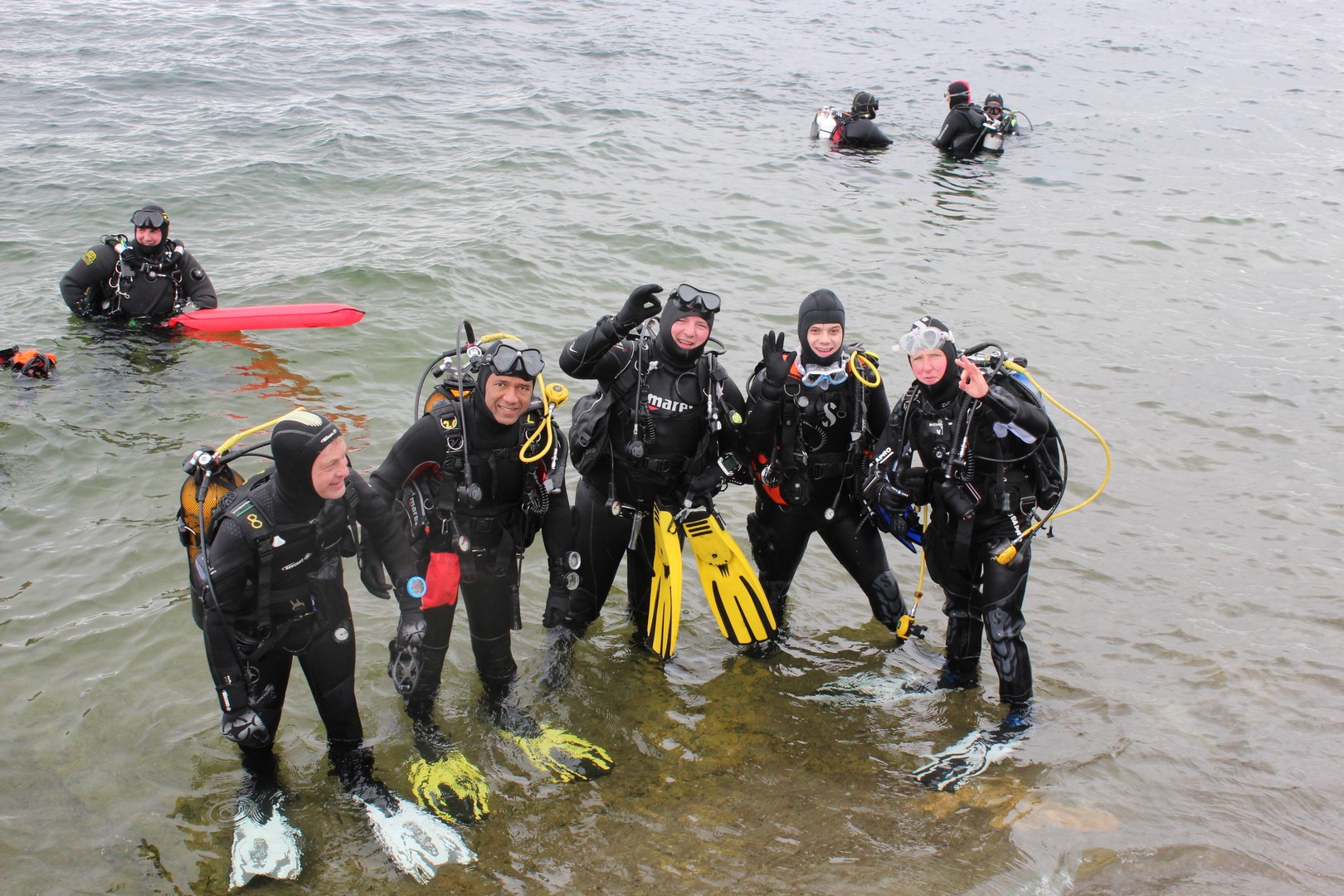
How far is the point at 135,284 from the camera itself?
8805mm

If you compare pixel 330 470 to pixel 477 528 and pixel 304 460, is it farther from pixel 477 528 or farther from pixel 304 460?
pixel 477 528

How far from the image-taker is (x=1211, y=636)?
19.2 feet

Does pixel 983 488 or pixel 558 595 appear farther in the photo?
pixel 558 595

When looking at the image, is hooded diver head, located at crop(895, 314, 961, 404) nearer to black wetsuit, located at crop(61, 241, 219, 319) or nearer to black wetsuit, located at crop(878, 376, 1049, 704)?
black wetsuit, located at crop(878, 376, 1049, 704)

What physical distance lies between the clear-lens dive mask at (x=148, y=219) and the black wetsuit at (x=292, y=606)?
18.7ft

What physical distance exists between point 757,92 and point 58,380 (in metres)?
15.1

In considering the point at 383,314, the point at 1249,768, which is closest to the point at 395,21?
the point at 383,314

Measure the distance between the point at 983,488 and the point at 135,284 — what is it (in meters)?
7.94

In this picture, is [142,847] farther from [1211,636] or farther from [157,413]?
[1211,636]

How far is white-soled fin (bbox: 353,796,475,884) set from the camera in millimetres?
4086

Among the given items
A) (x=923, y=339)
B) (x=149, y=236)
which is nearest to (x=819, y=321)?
(x=923, y=339)

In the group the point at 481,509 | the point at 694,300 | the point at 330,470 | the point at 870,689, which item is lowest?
the point at 870,689

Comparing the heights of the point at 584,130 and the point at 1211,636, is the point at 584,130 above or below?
above

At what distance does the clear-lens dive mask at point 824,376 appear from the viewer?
198 inches
